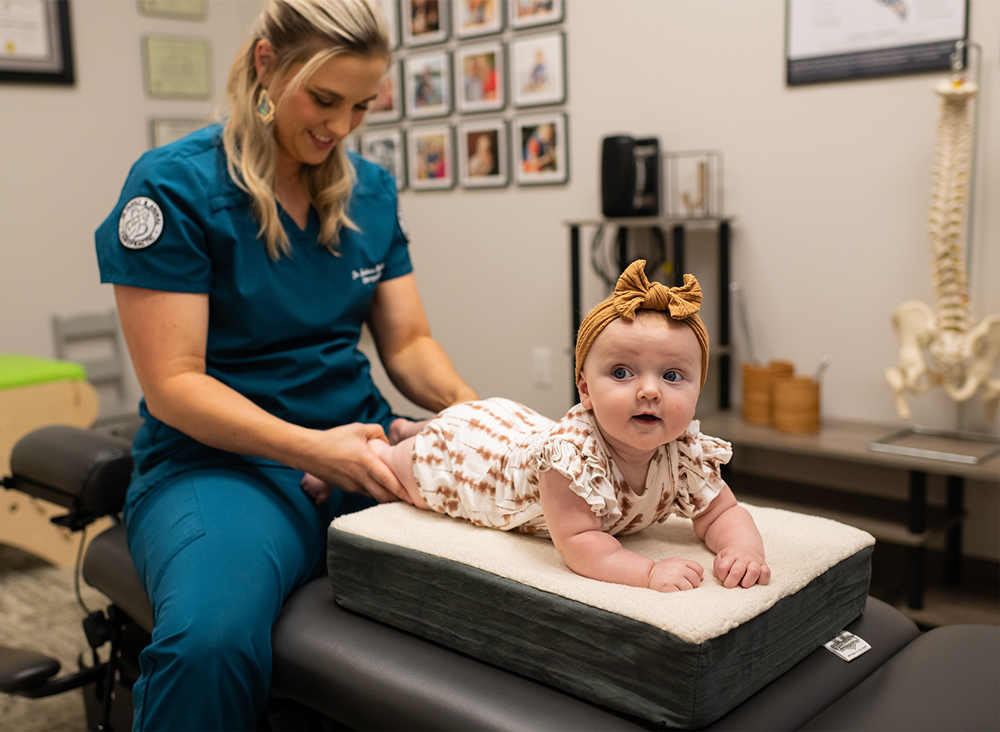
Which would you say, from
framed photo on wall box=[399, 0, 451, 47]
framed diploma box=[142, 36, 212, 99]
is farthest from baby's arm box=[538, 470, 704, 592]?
framed diploma box=[142, 36, 212, 99]

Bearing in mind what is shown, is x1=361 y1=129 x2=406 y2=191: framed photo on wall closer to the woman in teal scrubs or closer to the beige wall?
the beige wall

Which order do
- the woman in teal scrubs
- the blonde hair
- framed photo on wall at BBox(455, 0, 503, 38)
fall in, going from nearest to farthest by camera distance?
the woman in teal scrubs, the blonde hair, framed photo on wall at BBox(455, 0, 503, 38)

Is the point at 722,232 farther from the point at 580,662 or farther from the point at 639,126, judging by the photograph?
the point at 580,662

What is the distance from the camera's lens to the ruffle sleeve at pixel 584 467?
3.09 ft

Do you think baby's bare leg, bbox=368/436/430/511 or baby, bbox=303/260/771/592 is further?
baby's bare leg, bbox=368/436/430/511

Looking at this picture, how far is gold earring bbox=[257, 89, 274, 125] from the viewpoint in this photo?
1.38 meters

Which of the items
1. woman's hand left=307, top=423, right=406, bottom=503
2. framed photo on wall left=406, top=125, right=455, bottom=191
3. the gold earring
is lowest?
woman's hand left=307, top=423, right=406, bottom=503

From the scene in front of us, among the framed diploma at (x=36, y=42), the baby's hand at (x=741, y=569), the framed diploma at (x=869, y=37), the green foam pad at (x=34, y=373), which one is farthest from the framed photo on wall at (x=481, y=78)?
the baby's hand at (x=741, y=569)

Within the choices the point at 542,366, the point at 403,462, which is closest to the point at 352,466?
the point at 403,462

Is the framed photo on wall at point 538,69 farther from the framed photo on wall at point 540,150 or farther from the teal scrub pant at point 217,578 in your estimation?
the teal scrub pant at point 217,578

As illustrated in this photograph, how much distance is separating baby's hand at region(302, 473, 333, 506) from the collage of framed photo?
5.96 ft

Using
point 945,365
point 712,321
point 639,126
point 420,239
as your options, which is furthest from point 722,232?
point 420,239

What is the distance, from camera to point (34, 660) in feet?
3.91

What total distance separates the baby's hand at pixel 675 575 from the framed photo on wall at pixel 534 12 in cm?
A: 237
